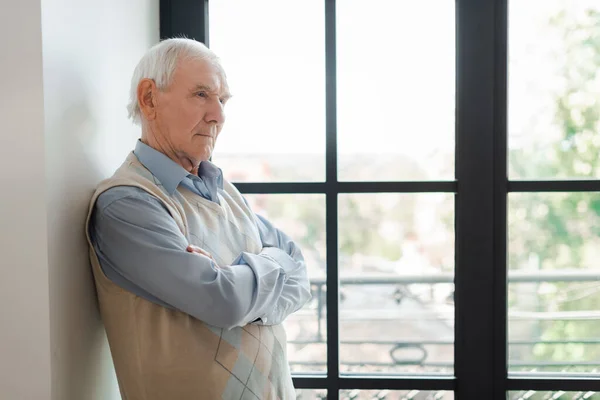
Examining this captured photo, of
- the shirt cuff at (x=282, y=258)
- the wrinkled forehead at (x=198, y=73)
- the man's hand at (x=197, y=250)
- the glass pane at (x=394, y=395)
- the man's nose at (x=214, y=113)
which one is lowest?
the glass pane at (x=394, y=395)

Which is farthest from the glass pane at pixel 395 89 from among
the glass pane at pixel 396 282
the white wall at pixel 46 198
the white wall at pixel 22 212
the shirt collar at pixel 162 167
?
the white wall at pixel 22 212

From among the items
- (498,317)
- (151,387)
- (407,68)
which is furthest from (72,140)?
(498,317)

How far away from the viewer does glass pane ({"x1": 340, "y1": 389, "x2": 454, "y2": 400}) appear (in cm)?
234

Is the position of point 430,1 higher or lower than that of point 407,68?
higher

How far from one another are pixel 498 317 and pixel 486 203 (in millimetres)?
401

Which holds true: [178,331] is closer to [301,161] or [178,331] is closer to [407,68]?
[301,161]

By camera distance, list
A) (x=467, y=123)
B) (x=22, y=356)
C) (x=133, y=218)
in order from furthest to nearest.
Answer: (x=467, y=123)
(x=133, y=218)
(x=22, y=356)

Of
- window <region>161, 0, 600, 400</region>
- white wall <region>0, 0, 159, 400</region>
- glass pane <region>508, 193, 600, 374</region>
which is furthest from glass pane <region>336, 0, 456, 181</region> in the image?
white wall <region>0, 0, 159, 400</region>

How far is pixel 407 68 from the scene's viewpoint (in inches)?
89.9

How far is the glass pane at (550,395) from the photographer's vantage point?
230cm

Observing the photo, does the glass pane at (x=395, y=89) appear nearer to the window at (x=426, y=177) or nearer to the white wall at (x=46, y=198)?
the window at (x=426, y=177)

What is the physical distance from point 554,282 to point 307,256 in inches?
34.4

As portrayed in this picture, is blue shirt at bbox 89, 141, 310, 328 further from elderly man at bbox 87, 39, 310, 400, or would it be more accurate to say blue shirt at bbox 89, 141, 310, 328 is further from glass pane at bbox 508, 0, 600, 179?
glass pane at bbox 508, 0, 600, 179

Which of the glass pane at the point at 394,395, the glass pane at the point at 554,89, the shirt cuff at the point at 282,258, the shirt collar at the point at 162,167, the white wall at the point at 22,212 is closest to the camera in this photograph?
the white wall at the point at 22,212
